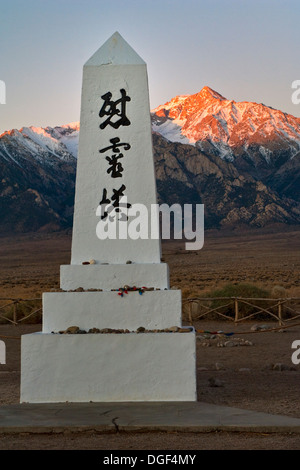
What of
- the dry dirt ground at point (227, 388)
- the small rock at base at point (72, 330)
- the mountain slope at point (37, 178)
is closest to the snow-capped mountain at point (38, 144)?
the mountain slope at point (37, 178)

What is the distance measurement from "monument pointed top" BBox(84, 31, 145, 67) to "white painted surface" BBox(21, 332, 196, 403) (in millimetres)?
3419

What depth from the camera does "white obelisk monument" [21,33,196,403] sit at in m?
8.85

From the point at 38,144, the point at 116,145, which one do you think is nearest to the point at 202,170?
the point at 38,144

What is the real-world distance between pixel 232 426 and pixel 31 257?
76.6m

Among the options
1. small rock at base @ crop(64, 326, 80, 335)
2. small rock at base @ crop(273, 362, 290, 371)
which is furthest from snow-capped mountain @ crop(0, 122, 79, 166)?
small rock at base @ crop(64, 326, 80, 335)

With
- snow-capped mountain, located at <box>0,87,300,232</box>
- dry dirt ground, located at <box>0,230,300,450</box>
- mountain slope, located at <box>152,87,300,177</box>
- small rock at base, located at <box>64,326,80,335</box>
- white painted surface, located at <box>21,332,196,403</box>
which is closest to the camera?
dry dirt ground, located at <box>0,230,300,450</box>

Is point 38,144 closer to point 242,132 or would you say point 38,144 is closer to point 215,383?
point 242,132

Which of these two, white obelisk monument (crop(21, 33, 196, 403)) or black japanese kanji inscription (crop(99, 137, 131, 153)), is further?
black japanese kanji inscription (crop(99, 137, 131, 153))

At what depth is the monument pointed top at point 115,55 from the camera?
9688mm

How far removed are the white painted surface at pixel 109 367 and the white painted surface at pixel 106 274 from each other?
727 millimetres

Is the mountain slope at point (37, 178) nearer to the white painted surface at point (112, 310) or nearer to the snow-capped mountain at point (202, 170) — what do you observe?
the snow-capped mountain at point (202, 170)

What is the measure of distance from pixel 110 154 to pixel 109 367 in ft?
8.63

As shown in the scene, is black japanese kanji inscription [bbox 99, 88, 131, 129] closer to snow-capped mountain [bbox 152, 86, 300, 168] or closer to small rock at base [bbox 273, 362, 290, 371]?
small rock at base [bbox 273, 362, 290, 371]
